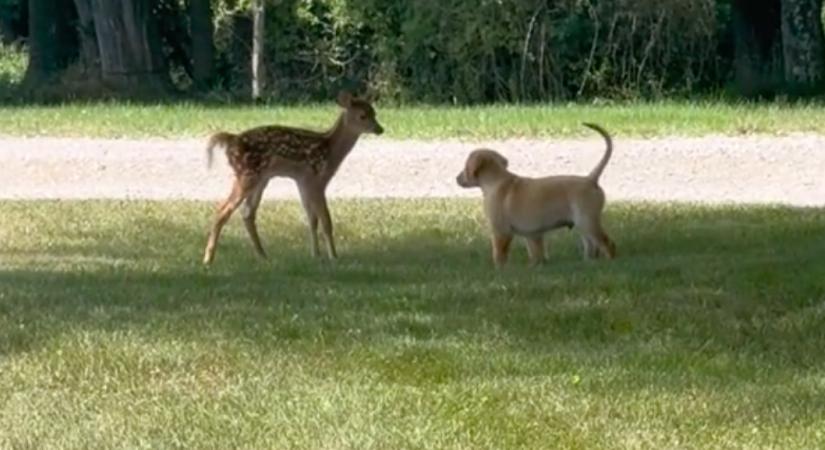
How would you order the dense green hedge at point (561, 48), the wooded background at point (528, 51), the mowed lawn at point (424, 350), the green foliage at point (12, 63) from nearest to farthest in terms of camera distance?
the mowed lawn at point (424, 350), the wooded background at point (528, 51), the dense green hedge at point (561, 48), the green foliage at point (12, 63)

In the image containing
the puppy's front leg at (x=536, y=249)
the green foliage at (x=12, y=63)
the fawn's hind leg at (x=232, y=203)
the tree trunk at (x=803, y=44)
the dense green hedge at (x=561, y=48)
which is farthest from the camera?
the green foliage at (x=12, y=63)

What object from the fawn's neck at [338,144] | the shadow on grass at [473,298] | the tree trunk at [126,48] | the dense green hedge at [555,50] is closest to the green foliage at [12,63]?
the tree trunk at [126,48]

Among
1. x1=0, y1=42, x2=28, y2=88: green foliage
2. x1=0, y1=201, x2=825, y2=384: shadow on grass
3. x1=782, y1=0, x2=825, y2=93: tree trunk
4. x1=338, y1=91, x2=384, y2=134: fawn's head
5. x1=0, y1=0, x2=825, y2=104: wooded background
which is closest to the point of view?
x1=0, y1=201, x2=825, y2=384: shadow on grass

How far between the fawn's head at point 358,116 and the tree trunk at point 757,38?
1394 cm

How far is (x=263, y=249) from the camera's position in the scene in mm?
14797

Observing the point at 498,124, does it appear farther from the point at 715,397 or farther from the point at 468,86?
the point at 715,397

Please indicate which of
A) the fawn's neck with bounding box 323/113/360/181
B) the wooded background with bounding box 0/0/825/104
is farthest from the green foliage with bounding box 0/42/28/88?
the fawn's neck with bounding box 323/113/360/181

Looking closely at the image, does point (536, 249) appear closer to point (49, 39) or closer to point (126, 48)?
point (126, 48)

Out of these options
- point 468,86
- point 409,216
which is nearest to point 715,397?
point 409,216

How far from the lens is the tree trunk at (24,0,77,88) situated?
108 ft

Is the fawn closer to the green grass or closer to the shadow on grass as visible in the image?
the shadow on grass

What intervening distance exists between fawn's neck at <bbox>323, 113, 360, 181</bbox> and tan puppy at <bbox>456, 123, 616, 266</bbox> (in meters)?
1.55

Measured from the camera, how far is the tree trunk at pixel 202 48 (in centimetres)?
3309

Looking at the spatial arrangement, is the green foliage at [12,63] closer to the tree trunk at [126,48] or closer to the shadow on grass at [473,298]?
the tree trunk at [126,48]
